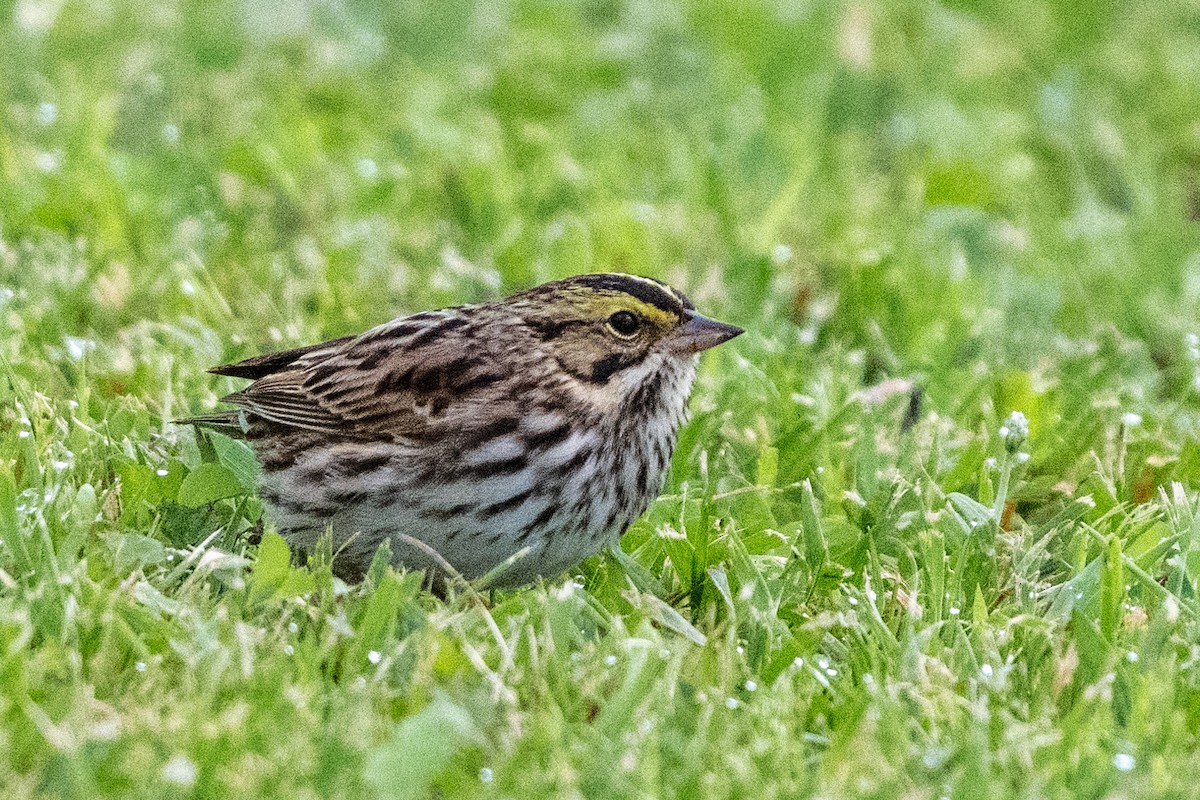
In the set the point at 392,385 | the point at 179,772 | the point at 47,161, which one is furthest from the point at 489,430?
the point at 47,161

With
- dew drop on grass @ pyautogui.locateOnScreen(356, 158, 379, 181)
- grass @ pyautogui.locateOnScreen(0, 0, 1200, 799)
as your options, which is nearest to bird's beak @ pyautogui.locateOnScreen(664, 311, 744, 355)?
grass @ pyautogui.locateOnScreen(0, 0, 1200, 799)

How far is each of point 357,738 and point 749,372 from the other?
2709mm

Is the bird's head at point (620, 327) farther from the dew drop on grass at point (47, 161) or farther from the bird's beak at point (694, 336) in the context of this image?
the dew drop on grass at point (47, 161)

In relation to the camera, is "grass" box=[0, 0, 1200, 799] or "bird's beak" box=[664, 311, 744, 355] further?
"bird's beak" box=[664, 311, 744, 355]

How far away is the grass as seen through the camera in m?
3.98

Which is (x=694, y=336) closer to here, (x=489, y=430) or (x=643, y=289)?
(x=643, y=289)

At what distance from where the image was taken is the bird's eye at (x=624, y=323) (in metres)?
5.22

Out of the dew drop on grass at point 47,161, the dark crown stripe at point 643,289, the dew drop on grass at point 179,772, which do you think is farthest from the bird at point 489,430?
the dew drop on grass at point 47,161

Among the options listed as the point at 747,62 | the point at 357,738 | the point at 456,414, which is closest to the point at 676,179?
the point at 747,62

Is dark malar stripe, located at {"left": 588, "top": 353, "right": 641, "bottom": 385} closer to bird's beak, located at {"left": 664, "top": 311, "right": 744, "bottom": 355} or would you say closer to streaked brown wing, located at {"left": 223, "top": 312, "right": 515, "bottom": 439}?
bird's beak, located at {"left": 664, "top": 311, "right": 744, "bottom": 355}

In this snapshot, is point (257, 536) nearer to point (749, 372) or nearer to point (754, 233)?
point (749, 372)

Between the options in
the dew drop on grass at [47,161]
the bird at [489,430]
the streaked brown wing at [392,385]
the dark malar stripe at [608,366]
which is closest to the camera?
the bird at [489,430]

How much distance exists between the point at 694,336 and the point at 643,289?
0.18m

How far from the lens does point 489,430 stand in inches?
194
